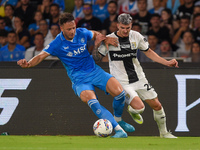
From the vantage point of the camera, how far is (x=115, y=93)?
770 centimetres

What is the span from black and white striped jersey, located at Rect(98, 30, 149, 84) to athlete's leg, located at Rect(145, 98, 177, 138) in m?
0.52

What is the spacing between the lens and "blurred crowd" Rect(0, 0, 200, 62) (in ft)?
36.6

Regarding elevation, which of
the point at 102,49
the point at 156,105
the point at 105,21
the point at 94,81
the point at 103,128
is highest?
the point at 102,49

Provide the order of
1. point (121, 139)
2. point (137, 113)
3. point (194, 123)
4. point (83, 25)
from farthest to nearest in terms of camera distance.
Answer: point (83, 25) → point (194, 123) → point (137, 113) → point (121, 139)

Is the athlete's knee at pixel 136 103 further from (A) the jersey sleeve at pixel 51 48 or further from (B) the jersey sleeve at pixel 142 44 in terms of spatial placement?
(A) the jersey sleeve at pixel 51 48

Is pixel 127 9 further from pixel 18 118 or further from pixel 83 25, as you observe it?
pixel 18 118

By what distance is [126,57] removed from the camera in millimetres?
8102

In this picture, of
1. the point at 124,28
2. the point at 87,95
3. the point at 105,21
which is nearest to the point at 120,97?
the point at 87,95

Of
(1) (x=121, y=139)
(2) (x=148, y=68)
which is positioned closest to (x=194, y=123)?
(2) (x=148, y=68)

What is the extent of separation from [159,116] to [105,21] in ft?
13.6

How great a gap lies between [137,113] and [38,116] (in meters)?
2.30

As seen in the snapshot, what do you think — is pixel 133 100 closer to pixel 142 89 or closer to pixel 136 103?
pixel 136 103

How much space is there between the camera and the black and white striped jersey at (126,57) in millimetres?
8086

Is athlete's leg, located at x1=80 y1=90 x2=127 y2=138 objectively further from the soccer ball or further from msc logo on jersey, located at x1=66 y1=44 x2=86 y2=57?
msc logo on jersey, located at x1=66 y1=44 x2=86 y2=57
